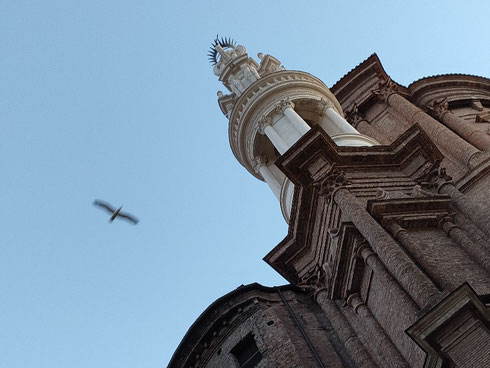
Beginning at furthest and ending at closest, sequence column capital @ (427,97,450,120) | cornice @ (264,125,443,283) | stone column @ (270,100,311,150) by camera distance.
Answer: column capital @ (427,97,450,120), stone column @ (270,100,311,150), cornice @ (264,125,443,283)

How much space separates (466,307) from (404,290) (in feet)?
9.01

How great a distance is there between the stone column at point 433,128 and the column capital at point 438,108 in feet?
3.82

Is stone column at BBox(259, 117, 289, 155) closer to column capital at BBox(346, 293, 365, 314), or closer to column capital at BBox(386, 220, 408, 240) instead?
column capital at BBox(346, 293, 365, 314)

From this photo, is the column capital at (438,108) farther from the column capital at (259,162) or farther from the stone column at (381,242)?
the stone column at (381,242)

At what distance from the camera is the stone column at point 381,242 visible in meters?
12.0

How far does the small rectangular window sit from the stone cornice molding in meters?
9.72

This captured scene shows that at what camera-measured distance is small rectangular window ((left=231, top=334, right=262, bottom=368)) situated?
54.6 ft

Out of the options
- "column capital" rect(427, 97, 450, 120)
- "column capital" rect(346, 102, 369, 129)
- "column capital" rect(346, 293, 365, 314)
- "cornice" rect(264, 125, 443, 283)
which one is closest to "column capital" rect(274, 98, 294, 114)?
"cornice" rect(264, 125, 443, 283)

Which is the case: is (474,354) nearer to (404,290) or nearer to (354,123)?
(404,290)

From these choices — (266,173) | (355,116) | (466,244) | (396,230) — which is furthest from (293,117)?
(466,244)

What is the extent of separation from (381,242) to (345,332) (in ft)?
11.0

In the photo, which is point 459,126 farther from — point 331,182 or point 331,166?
point 331,182

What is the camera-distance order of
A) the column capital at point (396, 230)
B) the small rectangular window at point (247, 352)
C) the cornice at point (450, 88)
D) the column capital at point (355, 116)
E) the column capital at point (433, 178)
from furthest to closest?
1. the cornice at point (450, 88)
2. the column capital at point (355, 116)
3. the column capital at point (433, 178)
4. the small rectangular window at point (247, 352)
5. the column capital at point (396, 230)

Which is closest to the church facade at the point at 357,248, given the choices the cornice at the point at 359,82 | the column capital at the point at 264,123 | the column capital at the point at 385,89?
the column capital at the point at 264,123
